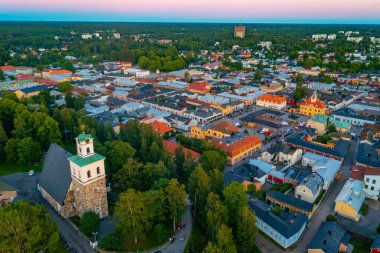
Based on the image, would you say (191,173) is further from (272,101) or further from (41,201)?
(272,101)

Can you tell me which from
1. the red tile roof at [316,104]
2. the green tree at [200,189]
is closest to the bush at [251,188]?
the green tree at [200,189]

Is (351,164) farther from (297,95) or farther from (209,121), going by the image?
(297,95)

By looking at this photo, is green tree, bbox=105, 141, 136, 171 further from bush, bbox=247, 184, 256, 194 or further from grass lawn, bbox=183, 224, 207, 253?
bush, bbox=247, 184, 256, 194

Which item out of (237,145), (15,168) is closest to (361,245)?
(237,145)

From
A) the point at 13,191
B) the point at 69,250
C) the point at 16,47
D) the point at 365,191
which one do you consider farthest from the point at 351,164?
the point at 16,47

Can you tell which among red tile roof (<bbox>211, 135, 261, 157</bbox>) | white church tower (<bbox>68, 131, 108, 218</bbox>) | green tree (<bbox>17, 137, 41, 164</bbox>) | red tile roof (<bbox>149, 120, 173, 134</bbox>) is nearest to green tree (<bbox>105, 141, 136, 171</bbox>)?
white church tower (<bbox>68, 131, 108, 218</bbox>)

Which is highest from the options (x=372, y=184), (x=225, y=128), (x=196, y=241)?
(x=225, y=128)
